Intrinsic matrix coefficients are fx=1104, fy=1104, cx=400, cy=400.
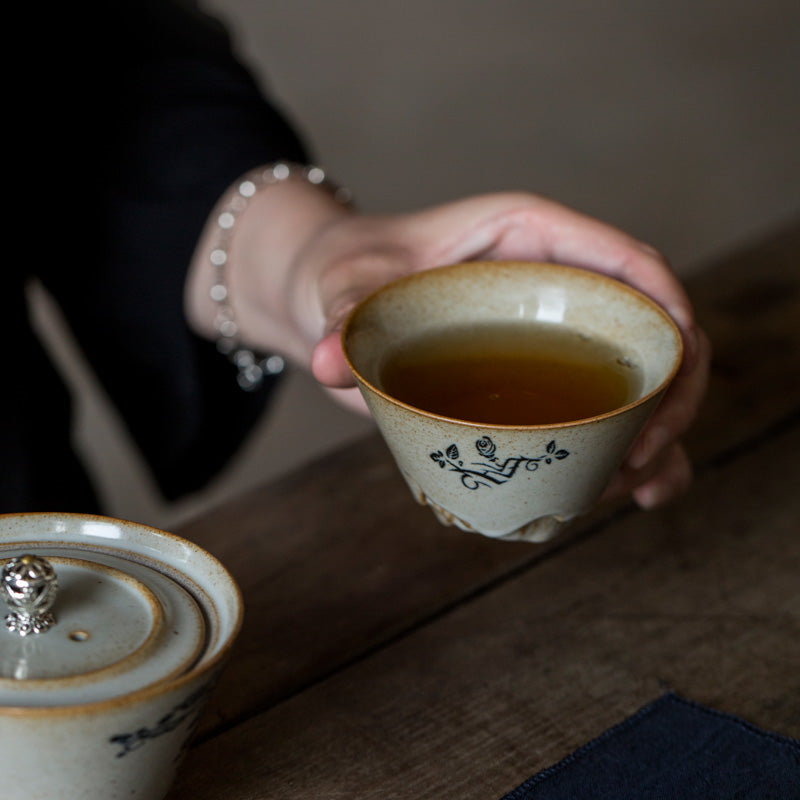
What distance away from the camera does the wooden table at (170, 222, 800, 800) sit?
601 mm

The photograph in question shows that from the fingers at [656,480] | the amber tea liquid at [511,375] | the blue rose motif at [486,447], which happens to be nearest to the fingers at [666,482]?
the fingers at [656,480]

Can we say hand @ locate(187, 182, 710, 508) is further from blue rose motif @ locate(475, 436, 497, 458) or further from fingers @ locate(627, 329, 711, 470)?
blue rose motif @ locate(475, 436, 497, 458)

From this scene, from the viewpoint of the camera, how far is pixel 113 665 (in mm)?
452

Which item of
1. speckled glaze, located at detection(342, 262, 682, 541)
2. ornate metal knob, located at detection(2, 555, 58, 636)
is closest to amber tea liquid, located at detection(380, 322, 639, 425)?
speckled glaze, located at detection(342, 262, 682, 541)

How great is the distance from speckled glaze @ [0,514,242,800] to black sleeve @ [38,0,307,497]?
1.68ft

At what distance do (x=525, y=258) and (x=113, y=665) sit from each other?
0.49 m

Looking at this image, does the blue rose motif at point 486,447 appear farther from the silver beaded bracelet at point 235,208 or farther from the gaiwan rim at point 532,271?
the silver beaded bracelet at point 235,208

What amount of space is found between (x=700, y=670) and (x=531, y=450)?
0.20 metres

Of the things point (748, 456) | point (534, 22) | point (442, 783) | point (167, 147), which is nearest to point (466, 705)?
point (442, 783)

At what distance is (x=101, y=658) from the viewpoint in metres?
0.46

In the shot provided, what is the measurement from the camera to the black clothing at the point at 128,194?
3.26 feet

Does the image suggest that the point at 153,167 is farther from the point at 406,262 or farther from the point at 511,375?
the point at 511,375

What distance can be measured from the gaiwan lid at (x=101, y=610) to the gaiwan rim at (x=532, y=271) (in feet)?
0.47

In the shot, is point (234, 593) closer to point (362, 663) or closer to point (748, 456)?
point (362, 663)
